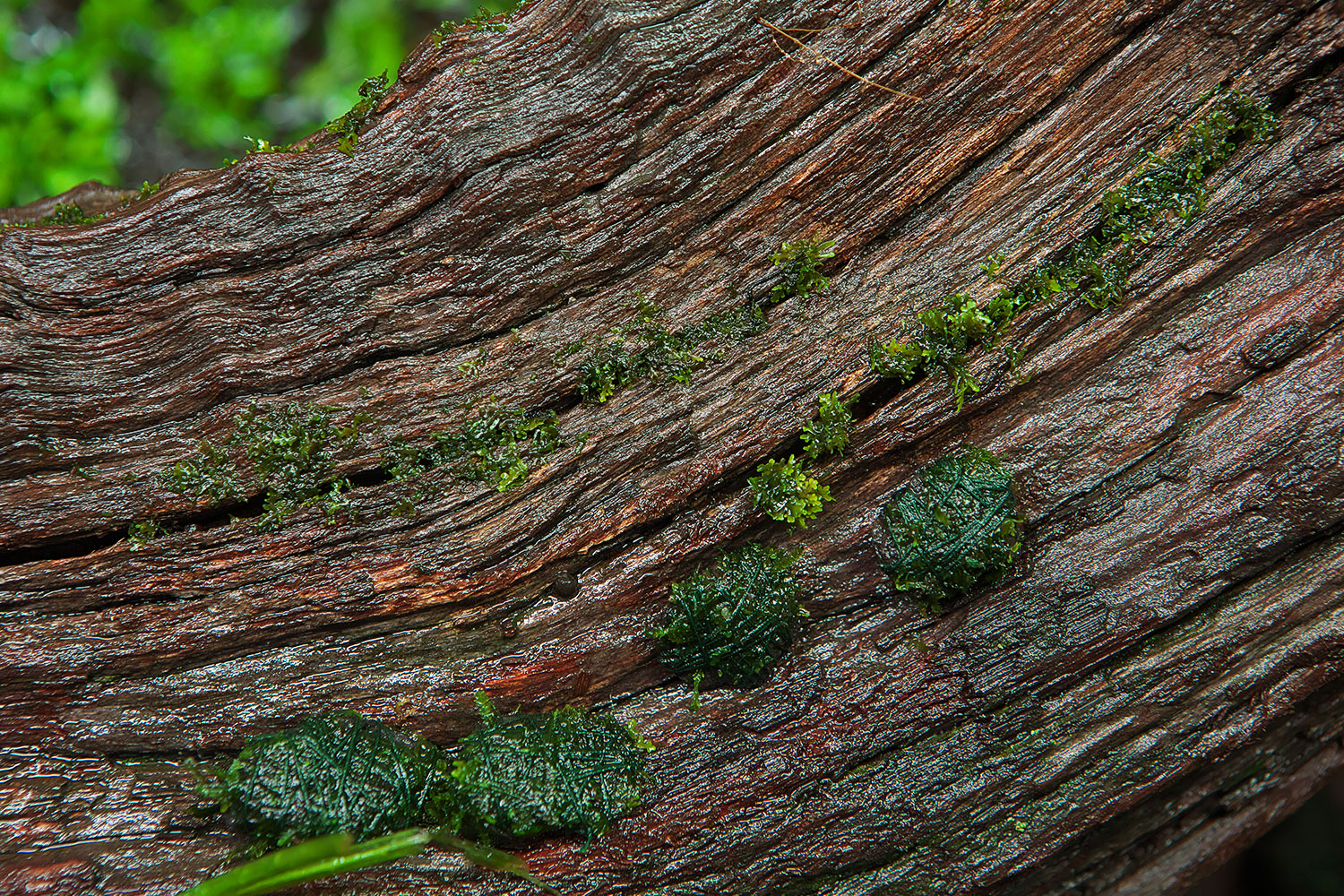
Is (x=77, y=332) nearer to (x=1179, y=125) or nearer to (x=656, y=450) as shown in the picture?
(x=656, y=450)

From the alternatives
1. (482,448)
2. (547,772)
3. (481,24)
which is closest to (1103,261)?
(482,448)

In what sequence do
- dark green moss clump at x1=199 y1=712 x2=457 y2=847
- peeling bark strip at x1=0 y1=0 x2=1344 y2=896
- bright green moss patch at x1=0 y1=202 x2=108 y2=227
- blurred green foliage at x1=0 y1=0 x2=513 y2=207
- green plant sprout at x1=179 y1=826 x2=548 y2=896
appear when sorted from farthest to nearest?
blurred green foliage at x1=0 y1=0 x2=513 y2=207 < bright green moss patch at x1=0 y1=202 x2=108 y2=227 < peeling bark strip at x1=0 y1=0 x2=1344 y2=896 < dark green moss clump at x1=199 y1=712 x2=457 y2=847 < green plant sprout at x1=179 y1=826 x2=548 y2=896

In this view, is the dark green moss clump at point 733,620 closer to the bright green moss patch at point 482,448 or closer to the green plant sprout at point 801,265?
the bright green moss patch at point 482,448

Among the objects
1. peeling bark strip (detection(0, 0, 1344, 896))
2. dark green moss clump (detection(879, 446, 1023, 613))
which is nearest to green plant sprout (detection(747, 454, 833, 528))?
peeling bark strip (detection(0, 0, 1344, 896))

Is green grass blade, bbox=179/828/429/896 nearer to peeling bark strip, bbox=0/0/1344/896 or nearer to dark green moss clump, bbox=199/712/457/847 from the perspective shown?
dark green moss clump, bbox=199/712/457/847

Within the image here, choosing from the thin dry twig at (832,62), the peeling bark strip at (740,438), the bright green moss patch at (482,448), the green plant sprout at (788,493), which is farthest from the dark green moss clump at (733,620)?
the thin dry twig at (832,62)

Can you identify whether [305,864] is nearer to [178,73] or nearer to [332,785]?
[332,785]
